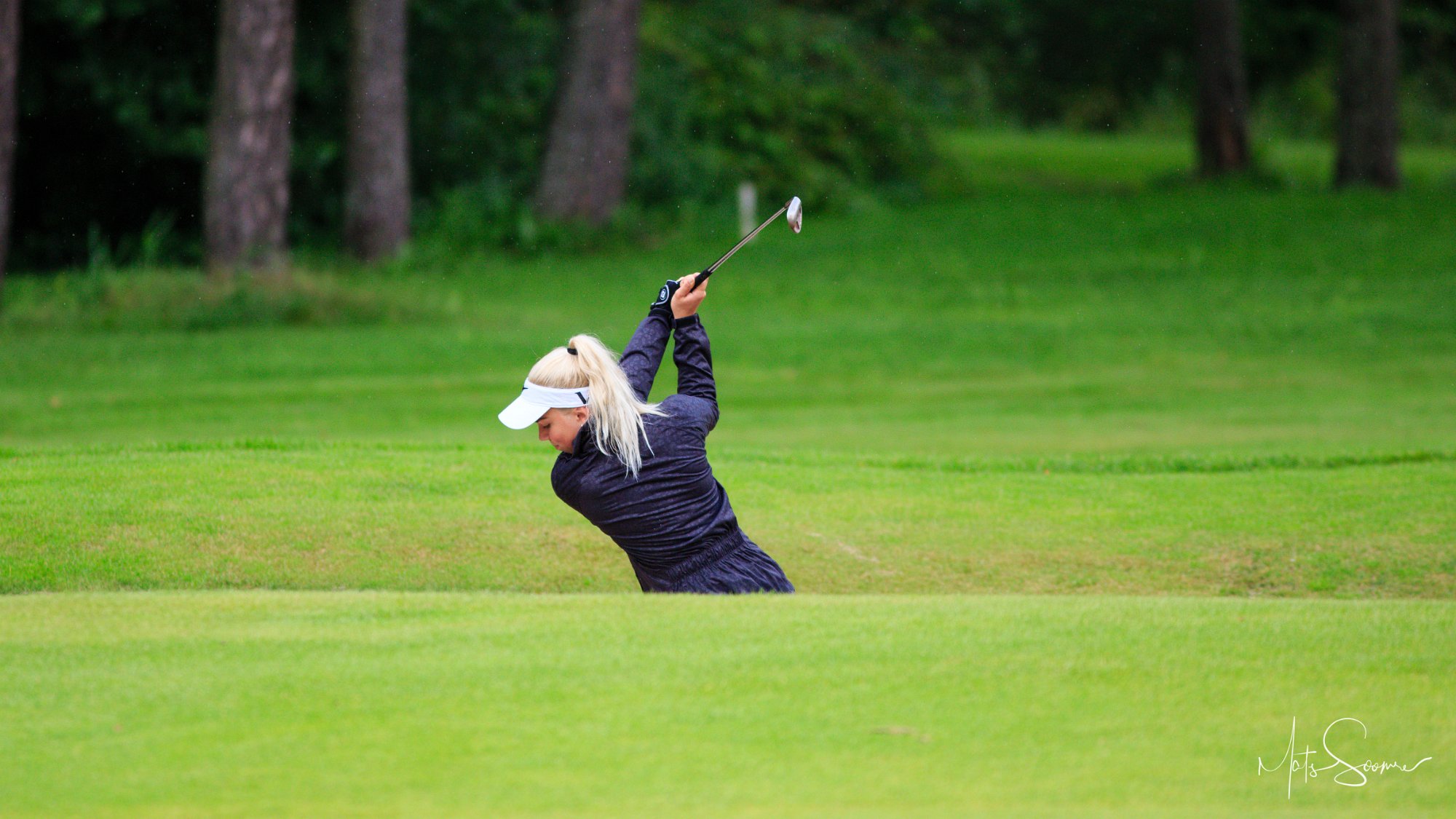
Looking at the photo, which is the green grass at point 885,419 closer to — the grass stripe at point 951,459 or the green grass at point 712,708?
the grass stripe at point 951,459

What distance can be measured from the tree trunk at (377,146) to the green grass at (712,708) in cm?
1701

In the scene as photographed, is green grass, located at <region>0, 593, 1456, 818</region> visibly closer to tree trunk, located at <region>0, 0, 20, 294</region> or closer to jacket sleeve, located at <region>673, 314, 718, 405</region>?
jacket sleeve, located at <region>673, 314, 718, 405</region>

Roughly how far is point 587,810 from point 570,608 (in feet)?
5.04

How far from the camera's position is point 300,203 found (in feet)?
81.5

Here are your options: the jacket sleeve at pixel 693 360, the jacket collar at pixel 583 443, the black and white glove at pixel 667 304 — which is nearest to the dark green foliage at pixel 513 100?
the black and white glove at pixel 667 304

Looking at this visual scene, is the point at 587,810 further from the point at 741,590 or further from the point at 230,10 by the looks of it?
the point at 230,10

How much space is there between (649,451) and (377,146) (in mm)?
17333

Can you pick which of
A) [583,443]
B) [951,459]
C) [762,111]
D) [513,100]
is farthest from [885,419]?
[762,111]

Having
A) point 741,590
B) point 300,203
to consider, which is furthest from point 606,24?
point 741,590

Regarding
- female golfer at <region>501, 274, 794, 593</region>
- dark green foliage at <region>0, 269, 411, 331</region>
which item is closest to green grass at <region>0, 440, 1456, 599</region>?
female golfer at <region>501, 274, 794, 593</region>

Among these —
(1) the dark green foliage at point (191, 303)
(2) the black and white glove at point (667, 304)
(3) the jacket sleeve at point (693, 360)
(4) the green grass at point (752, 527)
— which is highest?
(2) the black and white glove at point (667, 304)

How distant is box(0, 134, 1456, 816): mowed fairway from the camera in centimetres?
403

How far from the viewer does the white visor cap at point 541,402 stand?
5.39 meters

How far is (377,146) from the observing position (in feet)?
71.6
